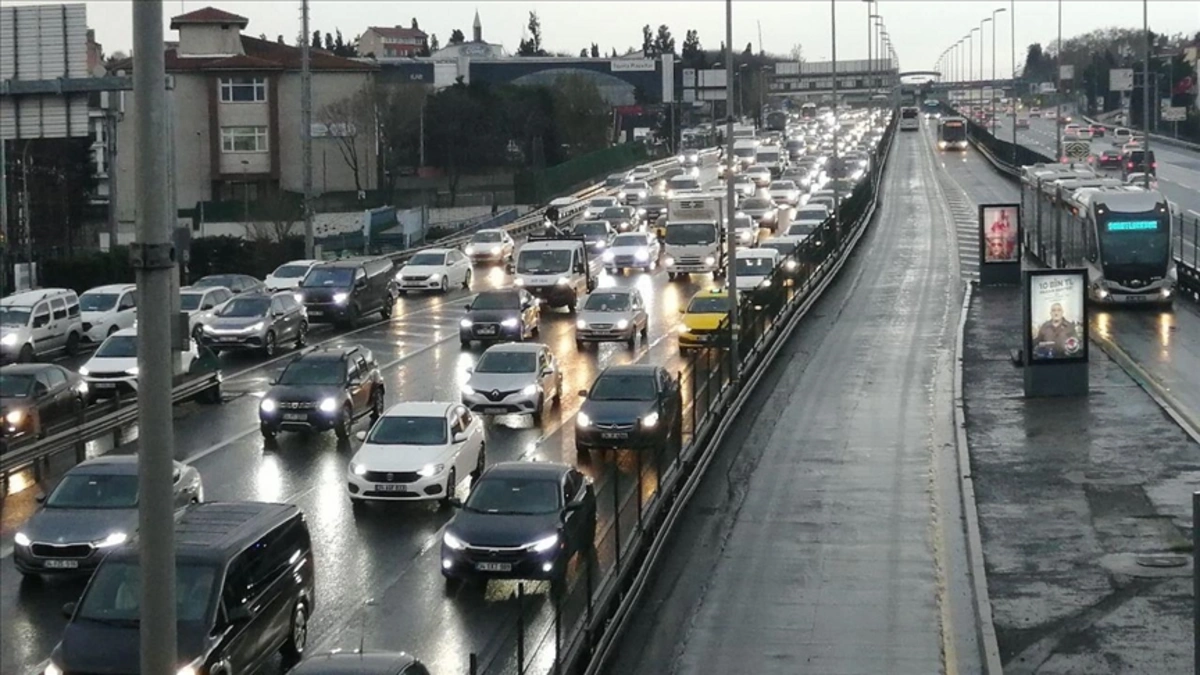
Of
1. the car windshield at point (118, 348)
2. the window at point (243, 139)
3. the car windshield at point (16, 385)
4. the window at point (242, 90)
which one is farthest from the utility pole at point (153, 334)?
the window at point (242, 90)

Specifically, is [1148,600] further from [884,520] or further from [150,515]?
[150,515]

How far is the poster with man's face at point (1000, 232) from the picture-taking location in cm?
5094

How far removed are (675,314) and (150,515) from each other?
39.4 meters

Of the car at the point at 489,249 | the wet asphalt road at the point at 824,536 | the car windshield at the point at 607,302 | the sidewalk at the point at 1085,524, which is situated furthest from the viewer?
the car at the point at 489,249

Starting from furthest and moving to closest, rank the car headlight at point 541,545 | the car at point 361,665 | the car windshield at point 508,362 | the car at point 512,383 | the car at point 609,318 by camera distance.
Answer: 1. the car at point 609,318
2. the car windshield at point 508,362
3. the car at point 512,383
4. the car headlight at point 541,545
5. the car at point 361,665

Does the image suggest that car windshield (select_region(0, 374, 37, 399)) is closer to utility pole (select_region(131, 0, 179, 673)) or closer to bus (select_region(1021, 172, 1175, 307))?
utility pole (select_region(131, 0, 179, 673))

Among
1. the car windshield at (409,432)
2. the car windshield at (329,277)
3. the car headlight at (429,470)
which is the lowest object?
the car headlight at (429,470)

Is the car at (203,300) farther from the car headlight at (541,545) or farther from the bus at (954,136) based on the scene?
the bus at (954,136)

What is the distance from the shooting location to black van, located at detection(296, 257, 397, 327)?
45.2 meters

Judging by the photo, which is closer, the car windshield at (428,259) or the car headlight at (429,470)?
the car headlight at (429,470)

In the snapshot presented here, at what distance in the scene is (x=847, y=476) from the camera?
27.5 metres

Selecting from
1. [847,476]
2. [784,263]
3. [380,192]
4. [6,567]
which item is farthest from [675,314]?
[380,192]

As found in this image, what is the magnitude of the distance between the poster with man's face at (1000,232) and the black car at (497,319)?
16.5 meters

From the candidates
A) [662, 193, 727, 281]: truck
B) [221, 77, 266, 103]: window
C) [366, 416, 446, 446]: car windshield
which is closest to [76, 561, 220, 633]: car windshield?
[366, 416, 446, 446]: car windshield
